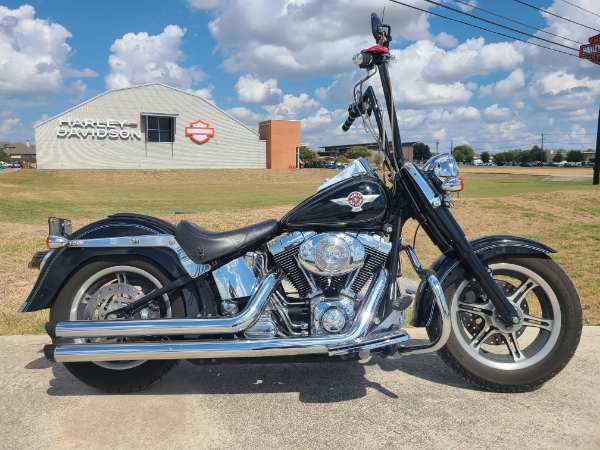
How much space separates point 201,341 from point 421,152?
1899 millimetres

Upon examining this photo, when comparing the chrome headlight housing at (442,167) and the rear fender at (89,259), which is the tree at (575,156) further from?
the rear fender at (89,259)

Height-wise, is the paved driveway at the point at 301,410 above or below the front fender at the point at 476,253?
below

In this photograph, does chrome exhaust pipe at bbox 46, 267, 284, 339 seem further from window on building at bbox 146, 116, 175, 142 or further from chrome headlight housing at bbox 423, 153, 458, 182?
window on building at bbox 146, 116, 175, 142

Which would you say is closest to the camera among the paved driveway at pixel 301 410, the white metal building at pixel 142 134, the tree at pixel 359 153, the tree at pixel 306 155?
the paved driveway at pixel 301 410

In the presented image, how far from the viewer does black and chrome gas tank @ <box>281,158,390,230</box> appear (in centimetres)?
298

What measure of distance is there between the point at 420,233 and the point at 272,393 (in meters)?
8.61

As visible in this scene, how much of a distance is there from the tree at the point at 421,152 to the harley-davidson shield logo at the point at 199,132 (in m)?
57.7

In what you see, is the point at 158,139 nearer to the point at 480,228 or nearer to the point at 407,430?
the point at 480,228

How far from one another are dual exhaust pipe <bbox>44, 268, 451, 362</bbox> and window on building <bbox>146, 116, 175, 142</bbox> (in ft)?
188

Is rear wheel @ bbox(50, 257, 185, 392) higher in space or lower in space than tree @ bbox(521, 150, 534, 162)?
lower

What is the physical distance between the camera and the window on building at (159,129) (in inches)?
2249

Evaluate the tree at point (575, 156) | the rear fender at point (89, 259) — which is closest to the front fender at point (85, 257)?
the rear fender at point (89, 259)

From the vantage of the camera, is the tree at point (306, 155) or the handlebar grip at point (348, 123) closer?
the handlebar grip at point (348, 123)

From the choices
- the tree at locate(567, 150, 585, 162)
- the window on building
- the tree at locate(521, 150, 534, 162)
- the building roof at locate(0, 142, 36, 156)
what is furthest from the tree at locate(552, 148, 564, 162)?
the building roof at locate(0, 142, 36, 156)
